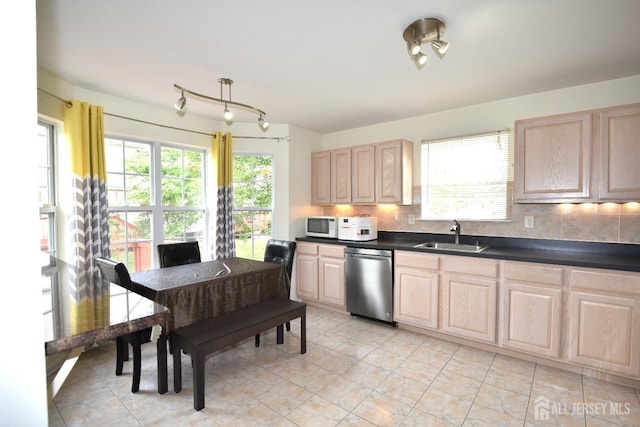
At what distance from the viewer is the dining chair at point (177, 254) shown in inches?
121

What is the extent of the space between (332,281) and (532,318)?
207cm

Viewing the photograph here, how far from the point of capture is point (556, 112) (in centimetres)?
290

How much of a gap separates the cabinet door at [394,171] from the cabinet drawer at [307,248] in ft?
3.31

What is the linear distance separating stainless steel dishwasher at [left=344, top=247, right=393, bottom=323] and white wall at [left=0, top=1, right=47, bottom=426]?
116 inches

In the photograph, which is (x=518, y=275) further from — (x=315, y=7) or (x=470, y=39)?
(x=315, y=7)

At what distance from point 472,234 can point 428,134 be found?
1283 mm

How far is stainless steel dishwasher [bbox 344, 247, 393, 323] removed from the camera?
3.34 m

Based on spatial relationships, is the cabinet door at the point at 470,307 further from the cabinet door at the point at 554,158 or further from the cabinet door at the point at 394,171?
the cabinet door at the point at 394,171

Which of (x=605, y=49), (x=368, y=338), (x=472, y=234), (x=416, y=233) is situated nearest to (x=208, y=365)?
(x=368, y=338)

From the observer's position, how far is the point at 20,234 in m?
0.73

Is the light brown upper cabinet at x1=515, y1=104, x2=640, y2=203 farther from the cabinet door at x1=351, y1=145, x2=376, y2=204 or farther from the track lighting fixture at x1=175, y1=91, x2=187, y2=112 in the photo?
the track lighting fixture at x1=175, y1=91, x2=187, y2=112

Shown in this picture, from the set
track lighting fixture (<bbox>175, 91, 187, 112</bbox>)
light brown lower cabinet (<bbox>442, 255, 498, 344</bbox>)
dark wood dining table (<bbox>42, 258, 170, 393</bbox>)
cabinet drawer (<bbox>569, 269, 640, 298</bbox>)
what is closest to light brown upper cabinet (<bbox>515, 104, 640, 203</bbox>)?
cabinet drawer (<bbox>569, 269, 640, 298</bbox>)

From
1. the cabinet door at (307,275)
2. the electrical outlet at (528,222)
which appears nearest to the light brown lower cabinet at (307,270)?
the cabinet door at (307,275)

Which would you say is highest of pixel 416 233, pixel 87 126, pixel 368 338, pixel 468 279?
pixel 87 126
